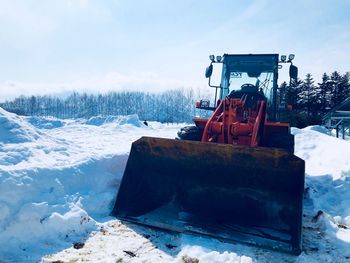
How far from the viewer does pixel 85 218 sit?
445 cm

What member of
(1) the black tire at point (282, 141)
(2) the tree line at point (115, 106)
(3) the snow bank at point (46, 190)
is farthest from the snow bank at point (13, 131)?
(2) the tree line at point (115, 106)

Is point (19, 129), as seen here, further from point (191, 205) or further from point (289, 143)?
point (289, 143)

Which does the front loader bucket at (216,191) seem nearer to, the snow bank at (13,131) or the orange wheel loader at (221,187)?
the orange wheel loader at (221,187)

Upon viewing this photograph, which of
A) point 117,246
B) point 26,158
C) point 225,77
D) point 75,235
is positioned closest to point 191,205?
point 117,246

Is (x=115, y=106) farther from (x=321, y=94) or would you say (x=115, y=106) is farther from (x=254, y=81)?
(x=254, y=81)

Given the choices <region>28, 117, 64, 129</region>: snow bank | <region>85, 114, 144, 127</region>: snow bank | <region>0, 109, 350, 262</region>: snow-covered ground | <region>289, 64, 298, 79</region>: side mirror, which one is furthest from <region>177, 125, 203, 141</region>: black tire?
<region>28, 117, 64, 129</region>: snow bank

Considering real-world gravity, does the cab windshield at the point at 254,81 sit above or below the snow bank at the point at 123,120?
above

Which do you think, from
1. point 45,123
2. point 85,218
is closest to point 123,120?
point 45,123

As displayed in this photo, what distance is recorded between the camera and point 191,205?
4801 millimetres

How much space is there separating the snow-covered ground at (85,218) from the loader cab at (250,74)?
248 centimetres

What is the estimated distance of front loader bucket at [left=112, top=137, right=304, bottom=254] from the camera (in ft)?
13.7

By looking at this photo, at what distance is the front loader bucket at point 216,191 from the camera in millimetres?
4180

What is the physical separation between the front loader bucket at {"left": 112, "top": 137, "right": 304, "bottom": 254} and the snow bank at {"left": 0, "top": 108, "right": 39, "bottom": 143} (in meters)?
2.54

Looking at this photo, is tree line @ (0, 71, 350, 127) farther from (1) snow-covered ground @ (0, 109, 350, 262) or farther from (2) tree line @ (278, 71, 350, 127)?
(1) snow-covered ground @ (0, 109, 350, 262)
